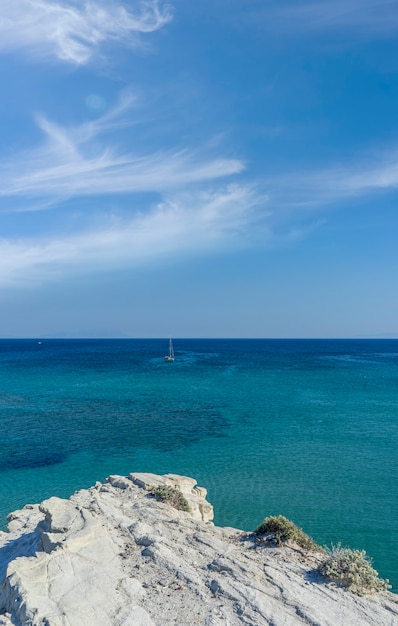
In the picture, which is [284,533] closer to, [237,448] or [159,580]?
[159,580]

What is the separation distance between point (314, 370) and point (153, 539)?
9063cm

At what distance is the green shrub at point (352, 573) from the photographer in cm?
1245

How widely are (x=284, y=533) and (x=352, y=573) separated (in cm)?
317

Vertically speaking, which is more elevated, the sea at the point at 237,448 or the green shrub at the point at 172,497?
the green shrub at the point at 172,497

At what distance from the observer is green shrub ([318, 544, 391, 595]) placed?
1245cm

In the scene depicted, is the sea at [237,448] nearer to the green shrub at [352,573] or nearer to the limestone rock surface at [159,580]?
the green shrub at [352,573]

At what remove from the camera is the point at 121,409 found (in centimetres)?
5381

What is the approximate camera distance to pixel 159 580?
492 inches

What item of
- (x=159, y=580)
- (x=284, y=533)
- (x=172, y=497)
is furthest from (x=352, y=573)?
(x=172, y=497)

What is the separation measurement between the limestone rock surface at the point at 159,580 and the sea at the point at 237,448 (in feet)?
26.8

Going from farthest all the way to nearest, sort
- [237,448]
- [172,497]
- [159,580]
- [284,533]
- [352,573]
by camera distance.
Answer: [237,448]
[172,497]
[284,533]
[352,573]
[159,580]

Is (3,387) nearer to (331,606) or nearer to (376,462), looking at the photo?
(376,462)

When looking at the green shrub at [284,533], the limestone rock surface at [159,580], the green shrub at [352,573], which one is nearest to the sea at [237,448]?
the green shrub at [284,533]

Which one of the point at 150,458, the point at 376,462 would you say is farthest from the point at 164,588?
the point at 376,462
